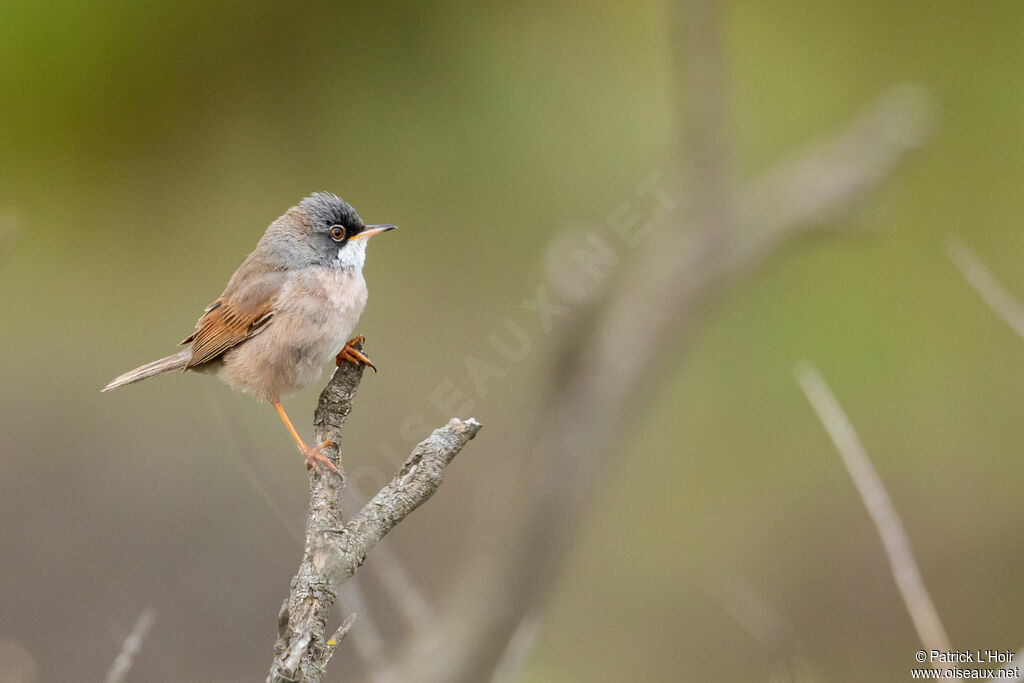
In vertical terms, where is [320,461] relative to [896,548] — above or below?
above

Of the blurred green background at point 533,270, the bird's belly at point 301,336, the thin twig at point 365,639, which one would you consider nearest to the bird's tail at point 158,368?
the bird's belly at point 301,336

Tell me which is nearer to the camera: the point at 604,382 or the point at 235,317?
the point at 604,382

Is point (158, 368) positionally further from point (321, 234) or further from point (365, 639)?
point (365, 639)

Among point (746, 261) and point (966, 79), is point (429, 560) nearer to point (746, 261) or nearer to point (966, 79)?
point (746, 261)

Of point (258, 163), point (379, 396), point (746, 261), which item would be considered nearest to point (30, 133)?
point (258, 163)

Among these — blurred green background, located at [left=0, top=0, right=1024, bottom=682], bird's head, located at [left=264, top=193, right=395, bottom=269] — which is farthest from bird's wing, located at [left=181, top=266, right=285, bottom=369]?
blurred green background, located at [left=0, top=0, right=1024, bottom=682]

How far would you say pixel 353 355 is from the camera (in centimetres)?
275

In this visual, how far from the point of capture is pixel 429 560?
259 inches

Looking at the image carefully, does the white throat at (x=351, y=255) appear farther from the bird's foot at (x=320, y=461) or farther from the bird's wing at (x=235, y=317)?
the bird's foot at (x=320, y=461)

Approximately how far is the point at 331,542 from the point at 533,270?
5.56 metres

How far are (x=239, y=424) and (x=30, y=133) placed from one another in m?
5.64

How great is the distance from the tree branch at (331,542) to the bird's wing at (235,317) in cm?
144

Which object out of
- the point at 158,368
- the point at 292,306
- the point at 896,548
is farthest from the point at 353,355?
the point at 896,548

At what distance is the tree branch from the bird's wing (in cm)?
144
